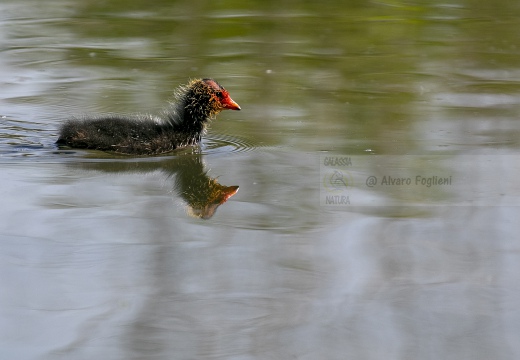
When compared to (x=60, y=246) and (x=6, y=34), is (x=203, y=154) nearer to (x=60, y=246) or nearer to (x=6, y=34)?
(x=60, y=246)

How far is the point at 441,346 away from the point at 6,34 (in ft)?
26.3

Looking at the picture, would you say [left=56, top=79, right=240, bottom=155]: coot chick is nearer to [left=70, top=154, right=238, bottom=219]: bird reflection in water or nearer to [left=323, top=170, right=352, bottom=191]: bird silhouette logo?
[left=70, top=154, right=238, bottom=219]: bird reflection in water

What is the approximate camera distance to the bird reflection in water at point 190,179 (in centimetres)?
583

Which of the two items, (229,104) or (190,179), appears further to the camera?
(229,104)

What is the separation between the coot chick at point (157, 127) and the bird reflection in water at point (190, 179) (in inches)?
8.3

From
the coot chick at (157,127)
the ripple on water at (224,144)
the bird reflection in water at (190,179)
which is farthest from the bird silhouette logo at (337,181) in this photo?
the coot chick at (157,127)

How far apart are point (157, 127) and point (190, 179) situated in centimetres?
93

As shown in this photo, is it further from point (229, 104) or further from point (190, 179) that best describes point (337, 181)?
point (229, 104)

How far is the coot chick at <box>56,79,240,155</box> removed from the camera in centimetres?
704

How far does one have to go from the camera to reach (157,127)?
23.9 ft

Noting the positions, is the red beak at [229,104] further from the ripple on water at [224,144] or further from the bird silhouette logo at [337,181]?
the bird silhouette logo at [337,181]

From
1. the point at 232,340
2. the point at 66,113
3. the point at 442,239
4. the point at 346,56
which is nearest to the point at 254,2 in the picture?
the point at 346,56

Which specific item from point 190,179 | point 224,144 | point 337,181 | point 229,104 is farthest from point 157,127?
point 337,181

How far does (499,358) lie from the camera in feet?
12.8
